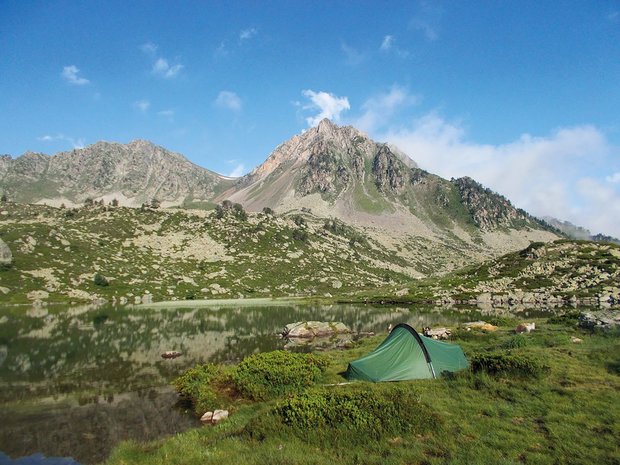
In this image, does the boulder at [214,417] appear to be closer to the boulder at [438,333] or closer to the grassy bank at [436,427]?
the grassy bank at [436,427]

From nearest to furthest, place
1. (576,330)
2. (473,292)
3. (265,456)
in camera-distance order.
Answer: (265,456) < (576,330) < (473,292)

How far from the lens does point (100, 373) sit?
31.7m

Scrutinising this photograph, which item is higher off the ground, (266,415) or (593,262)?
(593,262)

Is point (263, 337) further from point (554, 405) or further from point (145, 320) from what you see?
point (554, 405)

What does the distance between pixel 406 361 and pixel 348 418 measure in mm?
10545

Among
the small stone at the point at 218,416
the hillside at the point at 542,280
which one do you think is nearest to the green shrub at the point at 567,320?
the small stone at the point at 218,416

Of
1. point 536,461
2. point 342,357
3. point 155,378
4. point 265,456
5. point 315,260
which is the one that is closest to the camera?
point 536,461

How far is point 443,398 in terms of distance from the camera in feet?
58.7

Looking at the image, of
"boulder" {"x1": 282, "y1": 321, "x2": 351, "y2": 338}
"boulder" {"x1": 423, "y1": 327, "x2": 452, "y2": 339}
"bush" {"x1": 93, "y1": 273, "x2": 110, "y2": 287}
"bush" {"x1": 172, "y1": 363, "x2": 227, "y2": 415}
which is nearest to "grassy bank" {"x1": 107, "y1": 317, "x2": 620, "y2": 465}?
"bush" {"x1": 172, "y1": 363, "x2": 227, "y2": 415}

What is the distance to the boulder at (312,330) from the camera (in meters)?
50.8

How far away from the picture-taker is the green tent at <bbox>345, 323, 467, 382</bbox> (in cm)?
2294

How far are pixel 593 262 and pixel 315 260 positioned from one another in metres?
112

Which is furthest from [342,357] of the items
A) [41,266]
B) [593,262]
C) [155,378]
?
[41,266]

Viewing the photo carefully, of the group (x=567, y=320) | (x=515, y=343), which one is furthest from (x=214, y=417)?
(x=567, y=320)
